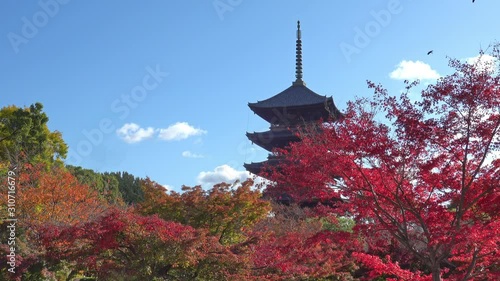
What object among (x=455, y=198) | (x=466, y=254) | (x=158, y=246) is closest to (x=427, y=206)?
(x=455, y=198)

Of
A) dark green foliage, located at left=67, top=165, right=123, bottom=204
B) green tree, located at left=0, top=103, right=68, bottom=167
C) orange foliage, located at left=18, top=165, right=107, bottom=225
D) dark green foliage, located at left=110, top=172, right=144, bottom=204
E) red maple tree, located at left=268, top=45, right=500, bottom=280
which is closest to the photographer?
red maple tree, located at left=268, top=45, right=500, bottom=280

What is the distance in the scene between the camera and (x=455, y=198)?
7.95 m

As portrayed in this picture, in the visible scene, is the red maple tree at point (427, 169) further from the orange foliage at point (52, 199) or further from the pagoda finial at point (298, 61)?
the pagoda finial at point (298, 61)

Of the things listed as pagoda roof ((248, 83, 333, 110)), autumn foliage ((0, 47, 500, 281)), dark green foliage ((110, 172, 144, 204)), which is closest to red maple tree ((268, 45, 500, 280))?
autumn foliage ((0, 47, 500, 281))

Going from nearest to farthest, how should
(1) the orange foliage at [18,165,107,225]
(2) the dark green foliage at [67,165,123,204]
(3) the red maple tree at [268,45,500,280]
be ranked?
(3) the red maple tree at [268,45,500,280], (1) the orange foliage at [18,165,107,225], (2) the dark green foliage at [67,165,123,204]

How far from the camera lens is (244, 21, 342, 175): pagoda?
1148 inches

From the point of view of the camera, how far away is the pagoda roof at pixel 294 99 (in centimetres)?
2901

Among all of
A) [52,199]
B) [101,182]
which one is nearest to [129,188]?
[101,182]

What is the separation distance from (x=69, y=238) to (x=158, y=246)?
1.74 metres

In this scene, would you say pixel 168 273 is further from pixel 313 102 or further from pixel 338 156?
pixel 313 102

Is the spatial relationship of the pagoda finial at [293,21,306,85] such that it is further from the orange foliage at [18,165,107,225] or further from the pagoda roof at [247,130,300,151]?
the orange foliage at [18,165,107,225]

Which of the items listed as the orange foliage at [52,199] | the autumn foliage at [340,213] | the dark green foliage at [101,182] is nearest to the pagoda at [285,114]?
the dark green foliage at [101,182]

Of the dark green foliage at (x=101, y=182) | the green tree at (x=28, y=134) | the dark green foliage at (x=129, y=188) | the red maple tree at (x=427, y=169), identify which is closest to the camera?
the red maple tree at (x=427, y=169)

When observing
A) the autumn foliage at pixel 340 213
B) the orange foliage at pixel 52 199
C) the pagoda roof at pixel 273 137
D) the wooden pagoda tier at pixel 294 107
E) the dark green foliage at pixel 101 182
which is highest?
the wooden pagoda tier at pixel 294 107
